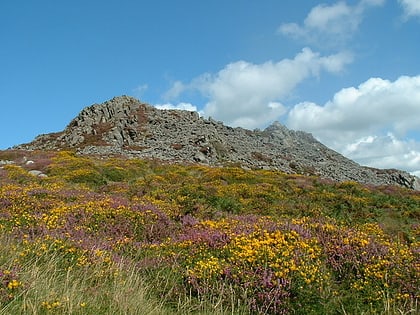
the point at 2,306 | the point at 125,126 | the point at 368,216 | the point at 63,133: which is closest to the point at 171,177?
the point at 368,216

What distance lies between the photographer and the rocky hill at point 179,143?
63312mm

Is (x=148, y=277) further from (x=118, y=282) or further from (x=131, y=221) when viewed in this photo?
(x=131, y=221)

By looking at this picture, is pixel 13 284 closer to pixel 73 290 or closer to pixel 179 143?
pixel 73 290

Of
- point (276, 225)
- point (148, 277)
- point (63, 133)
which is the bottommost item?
point (148, 277)

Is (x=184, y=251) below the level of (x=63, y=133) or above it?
below

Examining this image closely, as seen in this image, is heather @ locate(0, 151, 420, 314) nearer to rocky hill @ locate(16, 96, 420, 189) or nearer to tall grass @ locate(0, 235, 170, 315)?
tall grass @ locate(0, 235, 170, 315)

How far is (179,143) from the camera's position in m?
72.2

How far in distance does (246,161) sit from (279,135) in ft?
198

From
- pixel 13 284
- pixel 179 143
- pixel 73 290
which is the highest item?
pixel 179 143

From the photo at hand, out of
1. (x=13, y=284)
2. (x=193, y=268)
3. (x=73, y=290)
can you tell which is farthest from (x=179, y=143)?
(x=13, y=284)

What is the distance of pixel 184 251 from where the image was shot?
8.98 metres

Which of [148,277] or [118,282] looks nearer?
[118,282]

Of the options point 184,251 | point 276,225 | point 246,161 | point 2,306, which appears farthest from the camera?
point 246,161

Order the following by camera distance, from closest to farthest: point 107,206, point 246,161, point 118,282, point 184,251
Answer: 1. point 118,282
2. point 184,251
3. point 107,206
4. point 246,161
